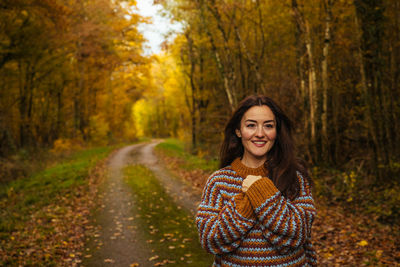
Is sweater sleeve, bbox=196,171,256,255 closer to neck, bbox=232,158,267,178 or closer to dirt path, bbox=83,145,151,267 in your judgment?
neck, bbox=232,158,267,178

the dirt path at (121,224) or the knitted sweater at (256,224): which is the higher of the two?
the knitted sweater at (256,224)

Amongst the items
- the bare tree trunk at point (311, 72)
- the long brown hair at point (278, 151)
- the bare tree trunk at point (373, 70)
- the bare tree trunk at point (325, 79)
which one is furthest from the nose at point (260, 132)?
the bare tree trunk at point (325, 79)

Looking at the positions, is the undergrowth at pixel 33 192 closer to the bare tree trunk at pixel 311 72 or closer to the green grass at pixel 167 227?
the green grass at pixel 167 227

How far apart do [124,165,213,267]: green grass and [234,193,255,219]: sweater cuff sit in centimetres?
424

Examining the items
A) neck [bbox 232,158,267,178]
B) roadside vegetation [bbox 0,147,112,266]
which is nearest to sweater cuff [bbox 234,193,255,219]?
neck [bbox 232,158,267,178]

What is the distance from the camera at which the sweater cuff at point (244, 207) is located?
195 centimetres

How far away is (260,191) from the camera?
197cm

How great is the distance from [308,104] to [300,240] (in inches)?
371

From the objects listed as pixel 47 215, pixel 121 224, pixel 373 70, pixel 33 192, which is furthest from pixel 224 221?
pixel 33 192

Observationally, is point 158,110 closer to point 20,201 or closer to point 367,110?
point 20,201

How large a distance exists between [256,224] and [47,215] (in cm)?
812

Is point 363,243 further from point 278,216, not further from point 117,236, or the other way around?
point 117,236

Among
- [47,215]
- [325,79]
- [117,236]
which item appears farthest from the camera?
[325,79]

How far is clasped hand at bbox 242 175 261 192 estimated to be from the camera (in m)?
2.04
